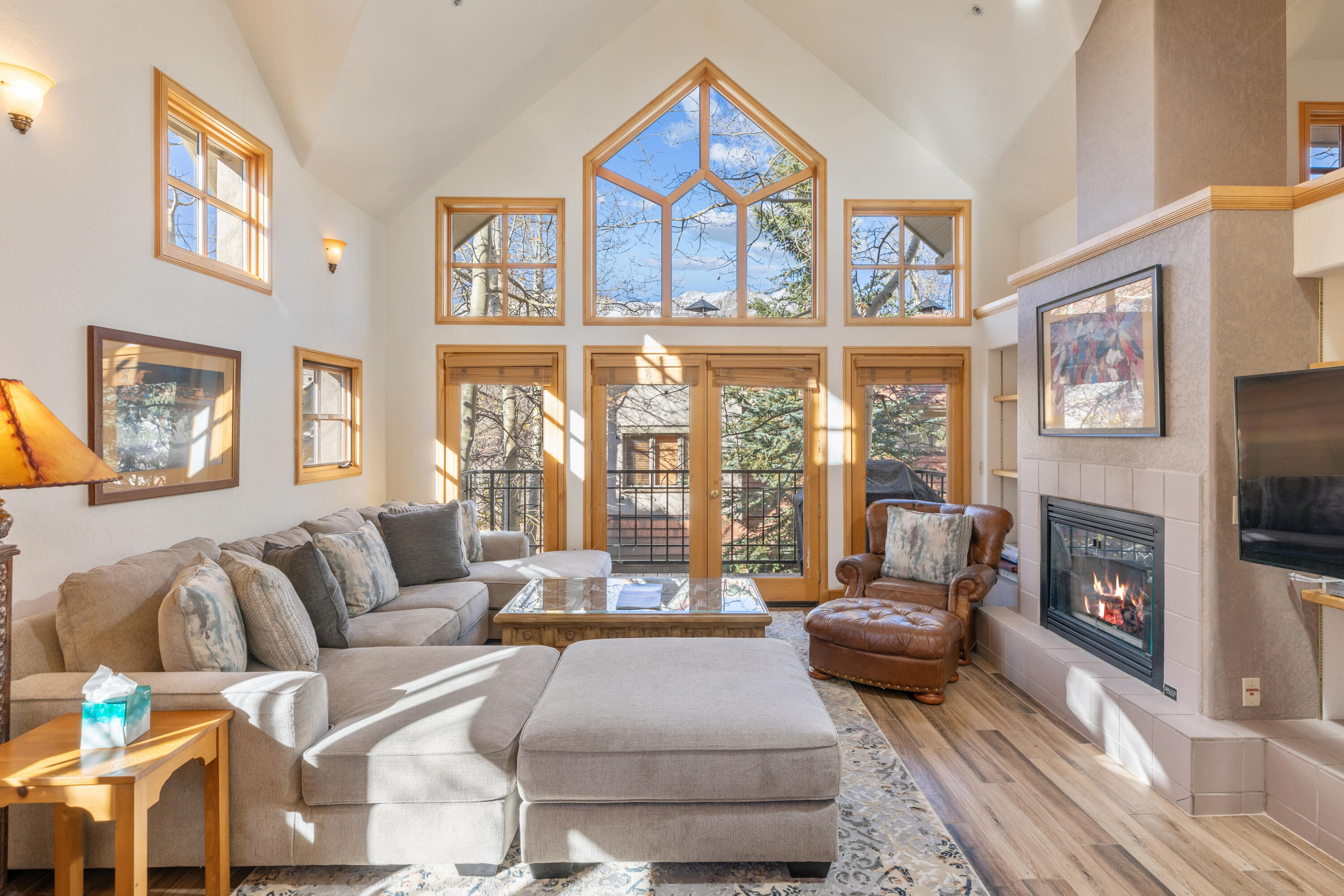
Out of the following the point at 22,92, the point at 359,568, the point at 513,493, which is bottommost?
the point at 359,568

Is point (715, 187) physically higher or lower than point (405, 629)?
higher

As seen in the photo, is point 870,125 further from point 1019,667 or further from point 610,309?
point 1019,667

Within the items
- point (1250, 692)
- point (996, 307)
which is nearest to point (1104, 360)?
point (1250, 692)

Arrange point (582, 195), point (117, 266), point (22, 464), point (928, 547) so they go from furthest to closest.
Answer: point (582, 195) < point (928, 547) < point (117, 266) < point (22, 464)

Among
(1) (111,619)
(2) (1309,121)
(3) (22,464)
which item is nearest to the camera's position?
(3) (22,464)

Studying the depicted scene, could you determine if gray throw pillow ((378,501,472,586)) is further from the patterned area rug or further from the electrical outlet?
the electrical outlet

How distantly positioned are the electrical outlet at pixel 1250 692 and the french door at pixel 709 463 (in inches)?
114

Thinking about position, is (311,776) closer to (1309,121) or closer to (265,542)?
(265,542)

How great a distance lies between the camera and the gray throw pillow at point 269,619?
2301mm

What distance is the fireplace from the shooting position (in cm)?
283

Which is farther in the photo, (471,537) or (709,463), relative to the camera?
(709,463)

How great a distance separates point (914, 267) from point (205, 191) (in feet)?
15.2

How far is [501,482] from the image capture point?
524 cm

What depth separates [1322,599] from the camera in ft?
7.52
